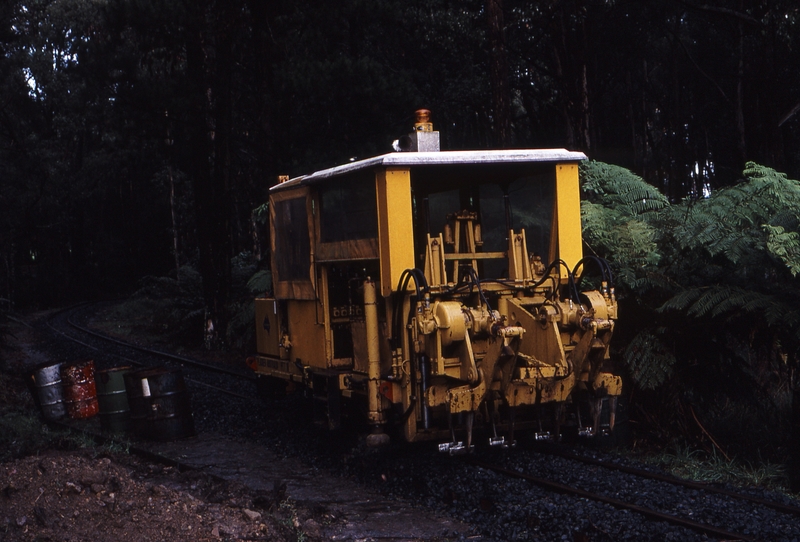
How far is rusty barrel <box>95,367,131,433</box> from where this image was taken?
10.4 m

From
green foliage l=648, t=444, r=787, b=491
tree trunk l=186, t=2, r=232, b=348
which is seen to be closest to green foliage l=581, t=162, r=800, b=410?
green foliage l=648, t=444, r=787, b=491

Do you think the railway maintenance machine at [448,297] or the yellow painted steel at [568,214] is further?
the yellow painted steel at [568,214]

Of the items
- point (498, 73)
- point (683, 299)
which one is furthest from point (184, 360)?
point (683, 299)

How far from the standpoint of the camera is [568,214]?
7.91 metres

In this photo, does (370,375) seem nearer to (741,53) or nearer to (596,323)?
(596,323)

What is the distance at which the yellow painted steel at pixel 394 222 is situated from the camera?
7238mm

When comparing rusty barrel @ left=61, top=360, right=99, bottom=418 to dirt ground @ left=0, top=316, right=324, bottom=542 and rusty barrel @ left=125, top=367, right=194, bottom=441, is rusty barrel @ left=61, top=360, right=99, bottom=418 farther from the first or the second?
dirt ground @ left=0, top=316, right=324, bottom=542

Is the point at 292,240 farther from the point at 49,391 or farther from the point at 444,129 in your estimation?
the point at 444,129

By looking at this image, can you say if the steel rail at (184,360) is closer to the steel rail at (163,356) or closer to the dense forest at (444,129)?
the steel rail at (163,356)

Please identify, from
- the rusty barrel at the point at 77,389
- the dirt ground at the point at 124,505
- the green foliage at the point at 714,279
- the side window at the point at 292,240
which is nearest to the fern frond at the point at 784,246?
the green foliage at the point at 714,279

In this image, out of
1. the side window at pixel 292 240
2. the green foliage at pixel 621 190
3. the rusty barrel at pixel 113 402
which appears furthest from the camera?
the rusty barrel at pixel 113 402

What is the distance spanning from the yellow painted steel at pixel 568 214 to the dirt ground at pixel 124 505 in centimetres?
329

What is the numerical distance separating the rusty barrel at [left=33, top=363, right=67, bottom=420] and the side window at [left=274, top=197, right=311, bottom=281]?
3.92m

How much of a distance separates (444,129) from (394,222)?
20805 millimetres
